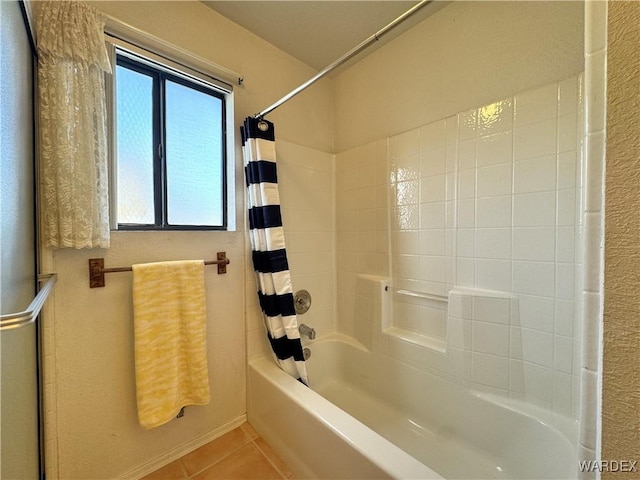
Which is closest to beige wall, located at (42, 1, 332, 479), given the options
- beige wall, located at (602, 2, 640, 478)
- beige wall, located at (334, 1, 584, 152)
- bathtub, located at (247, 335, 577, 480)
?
bathtub, located at (247, 335, 577, 480)

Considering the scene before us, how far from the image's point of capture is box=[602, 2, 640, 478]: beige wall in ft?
1.23

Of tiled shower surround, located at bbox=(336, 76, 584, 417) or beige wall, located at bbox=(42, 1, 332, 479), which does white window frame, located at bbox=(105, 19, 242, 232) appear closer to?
beige wall, located at bbox=(42, 1, 332, 479)

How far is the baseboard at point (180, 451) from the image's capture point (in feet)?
3.81

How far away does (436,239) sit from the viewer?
1.45 meters

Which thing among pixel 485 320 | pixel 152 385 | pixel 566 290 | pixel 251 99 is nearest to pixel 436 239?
pixel 485 320

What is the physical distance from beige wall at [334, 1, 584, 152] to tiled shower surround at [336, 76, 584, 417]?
9cm

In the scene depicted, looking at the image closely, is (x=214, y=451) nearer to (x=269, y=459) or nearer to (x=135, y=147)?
(x=269, y=459)

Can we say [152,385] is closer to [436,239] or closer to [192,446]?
[192,446]

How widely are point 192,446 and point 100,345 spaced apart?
29.5 inches

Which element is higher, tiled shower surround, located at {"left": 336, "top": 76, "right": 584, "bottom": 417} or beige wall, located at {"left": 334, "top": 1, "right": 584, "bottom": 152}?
beige wall, located at {"left": 334, "top": 1, "right": 584, "bottom": 152}

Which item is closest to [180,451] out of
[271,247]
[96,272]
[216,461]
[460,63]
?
[216,461]

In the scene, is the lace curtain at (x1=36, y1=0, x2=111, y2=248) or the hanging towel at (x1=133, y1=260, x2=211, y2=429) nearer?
the lace curtain at (x1=36, y1=0, x2=111, y2=248)

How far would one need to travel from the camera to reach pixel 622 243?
0.39m

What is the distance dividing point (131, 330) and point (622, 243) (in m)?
1.63
